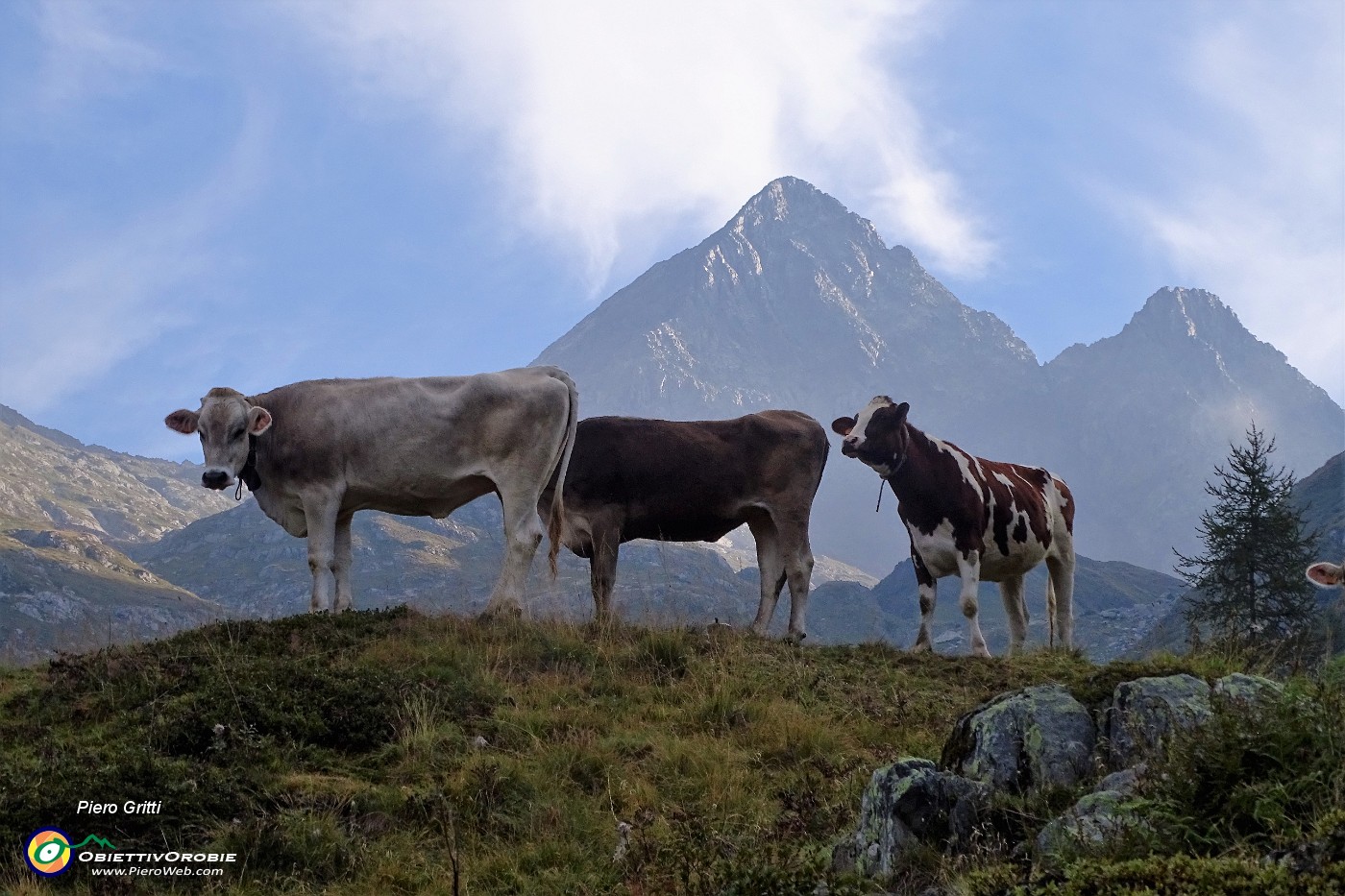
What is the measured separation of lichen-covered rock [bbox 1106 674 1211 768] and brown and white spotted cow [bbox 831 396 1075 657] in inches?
314

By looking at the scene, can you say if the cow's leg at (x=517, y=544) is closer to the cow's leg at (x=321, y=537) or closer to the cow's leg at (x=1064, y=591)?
the cow's leg at (x=321, y=537)

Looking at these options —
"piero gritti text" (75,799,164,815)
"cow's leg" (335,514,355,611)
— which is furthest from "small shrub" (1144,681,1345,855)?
"cow's leg" (335,514,355,611)

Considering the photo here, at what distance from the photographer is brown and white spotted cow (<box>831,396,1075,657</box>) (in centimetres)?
1656

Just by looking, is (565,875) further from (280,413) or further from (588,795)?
(280,413)

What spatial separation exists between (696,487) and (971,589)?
3850 millimetres

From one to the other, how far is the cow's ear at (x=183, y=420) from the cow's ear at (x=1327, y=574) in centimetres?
1213

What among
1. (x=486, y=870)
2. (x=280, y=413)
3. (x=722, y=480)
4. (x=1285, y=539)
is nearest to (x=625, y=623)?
(x=722, y=480)

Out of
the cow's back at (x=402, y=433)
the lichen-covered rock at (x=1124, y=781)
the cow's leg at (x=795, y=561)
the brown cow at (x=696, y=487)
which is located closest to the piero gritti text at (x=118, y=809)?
the lichen-covered rock at (x=1124, y=781)

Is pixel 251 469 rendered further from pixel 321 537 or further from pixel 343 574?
pixel 343 574

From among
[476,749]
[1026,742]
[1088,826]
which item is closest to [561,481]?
[476,749]

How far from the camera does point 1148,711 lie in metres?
7.41

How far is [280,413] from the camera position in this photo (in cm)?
1480

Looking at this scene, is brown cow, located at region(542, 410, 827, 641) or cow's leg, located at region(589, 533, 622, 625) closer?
cow's leg, located at region(589, 533, 622, 625)

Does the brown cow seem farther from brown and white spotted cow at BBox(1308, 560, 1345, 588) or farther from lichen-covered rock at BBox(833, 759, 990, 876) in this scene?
lichen-covered rock at BBox(833, 759, 990, 876)
